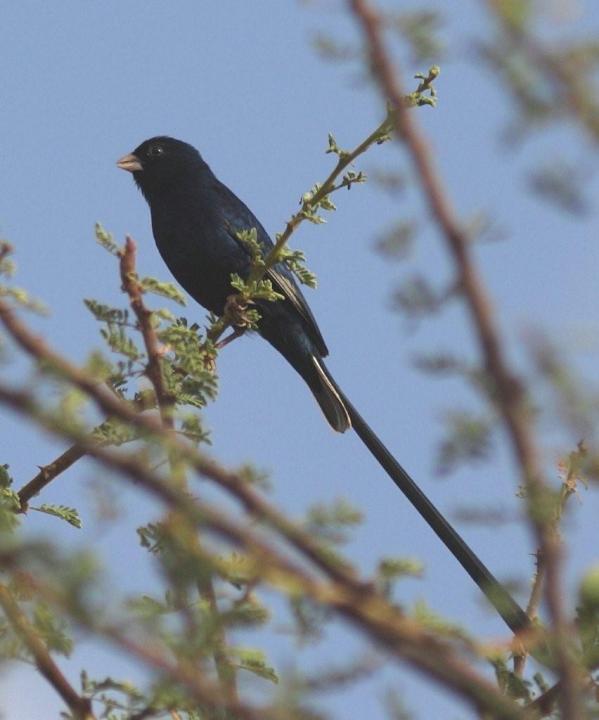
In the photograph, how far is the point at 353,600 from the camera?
1.05m

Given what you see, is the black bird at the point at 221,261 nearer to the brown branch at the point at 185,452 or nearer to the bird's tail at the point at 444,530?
the bird's tail at the point at 444,530

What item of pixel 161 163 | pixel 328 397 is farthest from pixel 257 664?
pixel 161 163

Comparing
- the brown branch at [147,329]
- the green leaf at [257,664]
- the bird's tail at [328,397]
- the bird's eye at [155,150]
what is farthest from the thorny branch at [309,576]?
the bird's eye at [155,150]

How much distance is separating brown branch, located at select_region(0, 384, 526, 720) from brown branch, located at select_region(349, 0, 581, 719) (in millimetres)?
76

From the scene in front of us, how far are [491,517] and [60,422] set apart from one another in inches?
17.9

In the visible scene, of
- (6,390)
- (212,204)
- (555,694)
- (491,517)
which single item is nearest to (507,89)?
(491,517)

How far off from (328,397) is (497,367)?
203 inches

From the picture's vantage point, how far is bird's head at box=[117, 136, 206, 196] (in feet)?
23.1

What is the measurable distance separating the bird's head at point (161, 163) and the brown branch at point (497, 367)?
5968mm

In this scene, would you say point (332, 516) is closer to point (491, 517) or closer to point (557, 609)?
point (491, 517)

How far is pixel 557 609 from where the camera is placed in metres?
1.03

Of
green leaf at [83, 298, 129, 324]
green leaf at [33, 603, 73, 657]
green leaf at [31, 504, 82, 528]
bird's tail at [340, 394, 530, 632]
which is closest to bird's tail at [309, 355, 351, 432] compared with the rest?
bird's tail at [340, 394, 530, 632]

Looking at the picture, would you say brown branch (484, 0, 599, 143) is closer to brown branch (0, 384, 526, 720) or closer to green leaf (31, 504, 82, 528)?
brown branch (0, 384, 526, 720)

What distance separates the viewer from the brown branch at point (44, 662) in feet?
5.01
